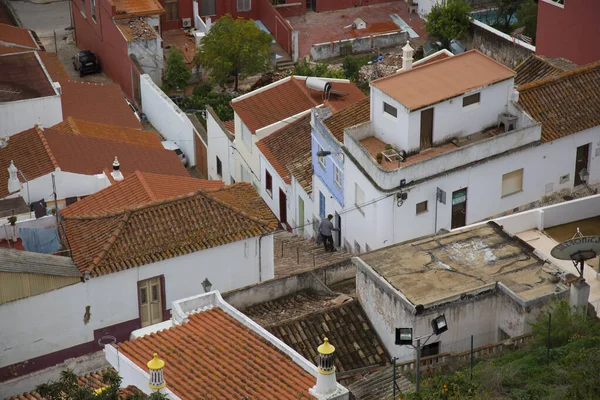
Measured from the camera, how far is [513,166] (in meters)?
46.6

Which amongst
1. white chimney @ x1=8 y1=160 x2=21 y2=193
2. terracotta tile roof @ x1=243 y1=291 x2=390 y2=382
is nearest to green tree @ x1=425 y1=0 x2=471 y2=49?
white chimney @ x1=8 y1=160 x2=21 y2=193

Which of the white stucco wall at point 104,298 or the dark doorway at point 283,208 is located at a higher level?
the white stucco wall at point 104,298

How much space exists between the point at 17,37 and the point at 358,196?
27339 mm

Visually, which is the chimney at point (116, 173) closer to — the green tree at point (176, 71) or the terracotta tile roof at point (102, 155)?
the terracotta tile roof at point (102, 155)

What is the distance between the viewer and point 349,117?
4906 centimetres

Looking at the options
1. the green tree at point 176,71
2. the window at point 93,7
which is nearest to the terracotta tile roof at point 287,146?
the green tree at point 176,71

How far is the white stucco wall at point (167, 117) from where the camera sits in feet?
200

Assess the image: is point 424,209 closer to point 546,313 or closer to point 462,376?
point 546,313

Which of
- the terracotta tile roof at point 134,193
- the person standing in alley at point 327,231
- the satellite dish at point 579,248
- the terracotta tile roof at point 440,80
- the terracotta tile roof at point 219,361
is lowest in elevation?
the person standing in alley at point 327,231

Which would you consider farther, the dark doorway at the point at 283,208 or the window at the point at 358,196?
the dark doorway at the point at 283,208

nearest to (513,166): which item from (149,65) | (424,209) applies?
(424,209)

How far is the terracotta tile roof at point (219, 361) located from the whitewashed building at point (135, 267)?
4.91 m

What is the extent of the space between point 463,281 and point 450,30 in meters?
36.2

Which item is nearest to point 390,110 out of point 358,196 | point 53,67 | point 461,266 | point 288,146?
point 358,196
